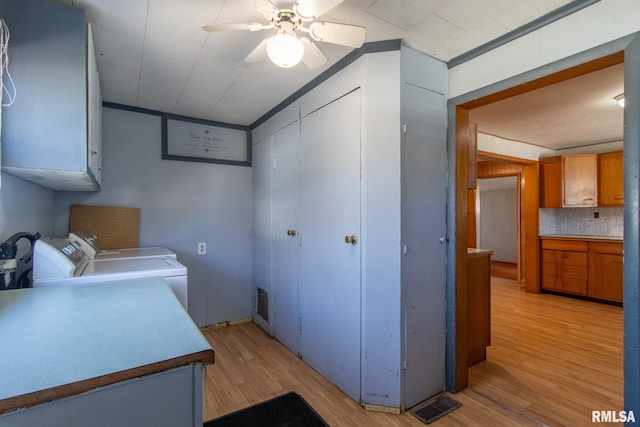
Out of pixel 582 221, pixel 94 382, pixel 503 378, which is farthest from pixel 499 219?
pixel 94 382

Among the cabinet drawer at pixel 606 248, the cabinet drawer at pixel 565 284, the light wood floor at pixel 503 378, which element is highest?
the cabinet drawer at pixel 606 248

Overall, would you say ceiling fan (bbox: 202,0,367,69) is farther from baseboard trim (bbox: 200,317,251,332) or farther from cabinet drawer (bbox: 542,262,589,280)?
cabinet drawer (bbox: 542,262,589,280)

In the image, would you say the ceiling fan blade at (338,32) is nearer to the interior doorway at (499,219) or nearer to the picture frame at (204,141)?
the picture frame at (204,141)

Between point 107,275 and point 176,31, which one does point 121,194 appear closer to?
point 107,275

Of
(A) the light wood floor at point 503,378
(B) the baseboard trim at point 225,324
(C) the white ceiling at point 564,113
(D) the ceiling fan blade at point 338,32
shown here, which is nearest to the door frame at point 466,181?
(A) the light wood floor at point 503,378

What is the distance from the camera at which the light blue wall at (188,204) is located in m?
2.86

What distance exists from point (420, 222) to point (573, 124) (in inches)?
117

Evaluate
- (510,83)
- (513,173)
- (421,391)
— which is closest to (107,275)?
(421,391)

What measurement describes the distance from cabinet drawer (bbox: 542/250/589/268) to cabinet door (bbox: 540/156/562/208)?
2.31 feet

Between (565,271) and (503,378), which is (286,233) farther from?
(565,271)

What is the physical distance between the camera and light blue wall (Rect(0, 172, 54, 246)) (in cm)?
148

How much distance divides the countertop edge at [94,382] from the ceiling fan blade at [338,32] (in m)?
1.32

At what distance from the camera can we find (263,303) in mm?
3252

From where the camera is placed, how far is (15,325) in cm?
95
